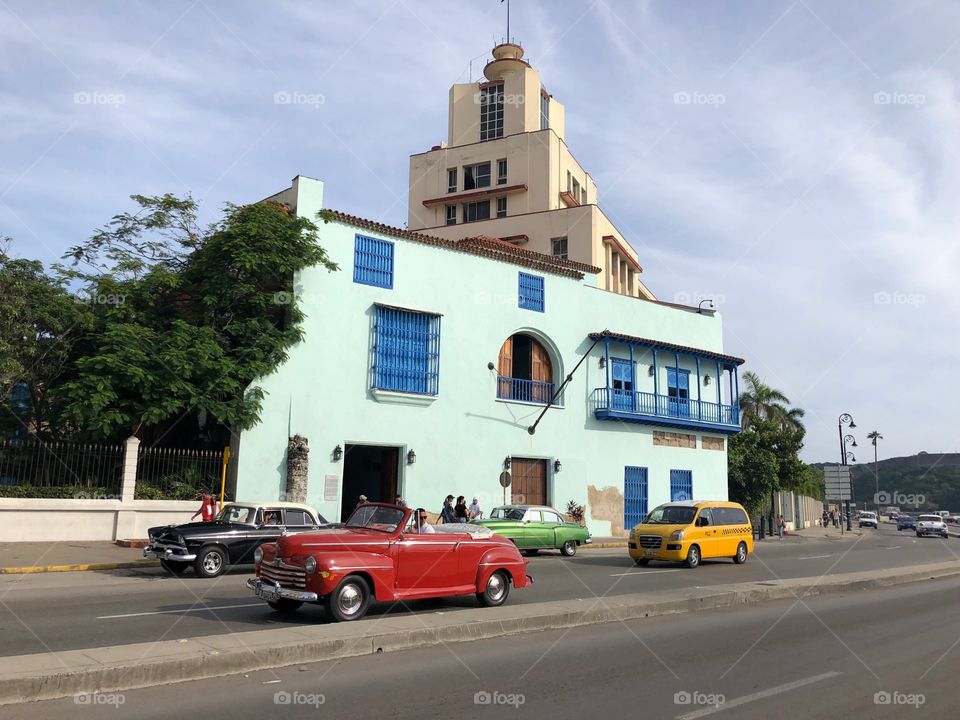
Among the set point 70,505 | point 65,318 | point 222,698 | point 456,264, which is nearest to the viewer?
point 222,698

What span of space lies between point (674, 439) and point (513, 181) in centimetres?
2083

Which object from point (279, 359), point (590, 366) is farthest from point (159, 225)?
point (590, 366)

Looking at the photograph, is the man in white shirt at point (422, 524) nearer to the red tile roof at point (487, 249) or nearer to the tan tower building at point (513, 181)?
the red tile roof at point (487, 249)

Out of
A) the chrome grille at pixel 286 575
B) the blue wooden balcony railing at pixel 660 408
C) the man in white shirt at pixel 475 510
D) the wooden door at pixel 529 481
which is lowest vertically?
the chrome grille at pixel 286 575

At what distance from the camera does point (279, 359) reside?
77.7 ft

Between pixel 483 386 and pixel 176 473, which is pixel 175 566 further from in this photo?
pixel 483 386

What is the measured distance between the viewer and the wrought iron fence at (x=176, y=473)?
21.7 m

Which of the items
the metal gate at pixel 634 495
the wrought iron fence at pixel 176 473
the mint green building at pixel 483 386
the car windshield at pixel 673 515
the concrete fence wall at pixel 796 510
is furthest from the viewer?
the concrete fence wall at pixel 796 510

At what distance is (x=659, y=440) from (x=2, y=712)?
30.9 meters

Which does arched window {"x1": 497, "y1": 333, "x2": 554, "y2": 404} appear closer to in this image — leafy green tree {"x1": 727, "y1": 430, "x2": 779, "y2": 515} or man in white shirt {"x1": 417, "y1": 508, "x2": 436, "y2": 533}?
leafy green tree {"x1": 727, "y1": 430, "x2": 779, "y2": 515}

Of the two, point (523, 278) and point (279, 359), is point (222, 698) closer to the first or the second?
point (279, 359)

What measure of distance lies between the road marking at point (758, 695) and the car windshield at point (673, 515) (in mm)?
13009

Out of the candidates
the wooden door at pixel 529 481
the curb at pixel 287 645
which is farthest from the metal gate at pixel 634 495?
the curb at pixel 287 645

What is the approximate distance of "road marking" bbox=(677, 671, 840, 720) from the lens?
653 centimetres
